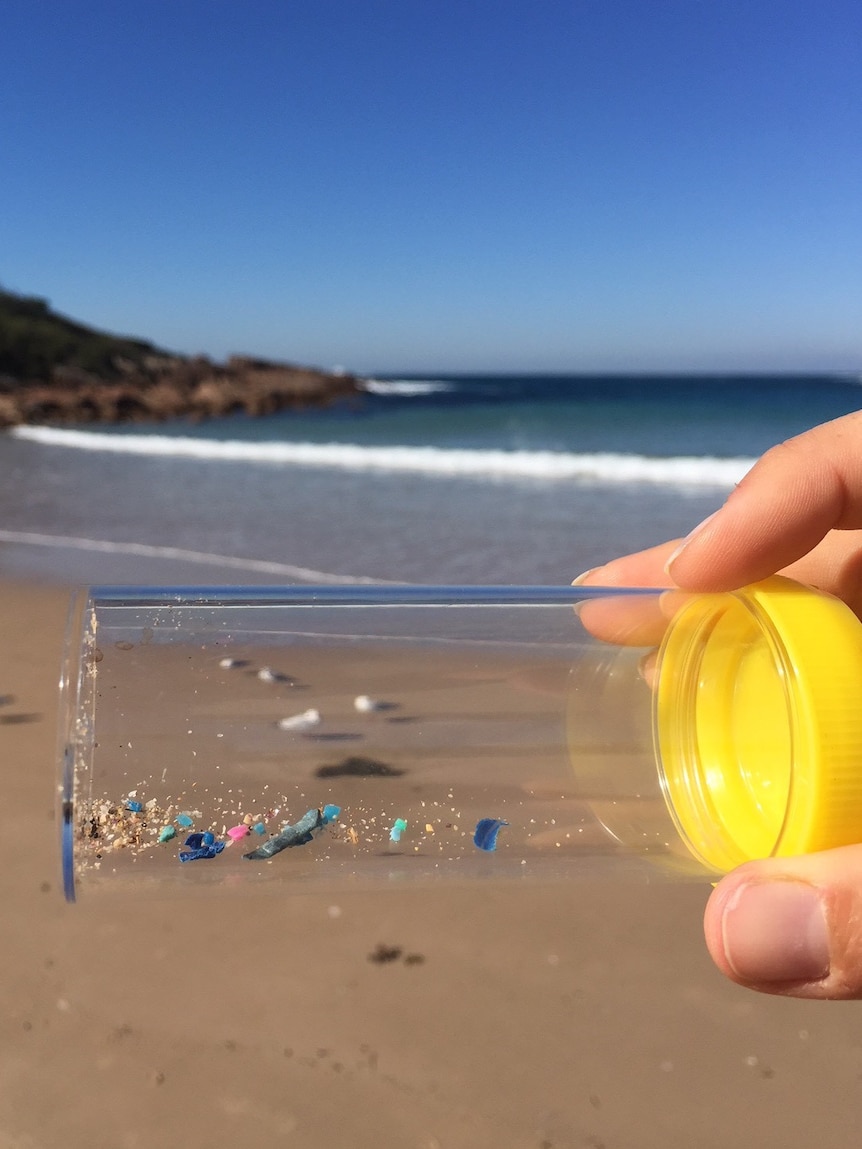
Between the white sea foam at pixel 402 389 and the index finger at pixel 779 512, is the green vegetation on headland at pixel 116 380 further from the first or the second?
the index finger at pixel 779 512

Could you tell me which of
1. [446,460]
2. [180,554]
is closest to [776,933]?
[180,554]

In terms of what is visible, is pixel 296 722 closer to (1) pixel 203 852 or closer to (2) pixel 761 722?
(1) pixel 203 852

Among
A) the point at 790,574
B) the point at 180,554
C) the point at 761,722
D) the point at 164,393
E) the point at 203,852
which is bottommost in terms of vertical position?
the point at 180,554

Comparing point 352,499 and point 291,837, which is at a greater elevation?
point 352,499

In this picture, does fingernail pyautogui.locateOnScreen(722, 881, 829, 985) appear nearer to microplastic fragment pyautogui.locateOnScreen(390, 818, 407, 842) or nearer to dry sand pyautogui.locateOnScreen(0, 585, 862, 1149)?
microplastic fragment pyautogui.locateOnScreen(390, 818, 407, 842)

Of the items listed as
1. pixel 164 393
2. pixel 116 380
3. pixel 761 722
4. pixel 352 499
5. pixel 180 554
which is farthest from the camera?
pixel 116 380

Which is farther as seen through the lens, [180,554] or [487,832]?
[180,554]
